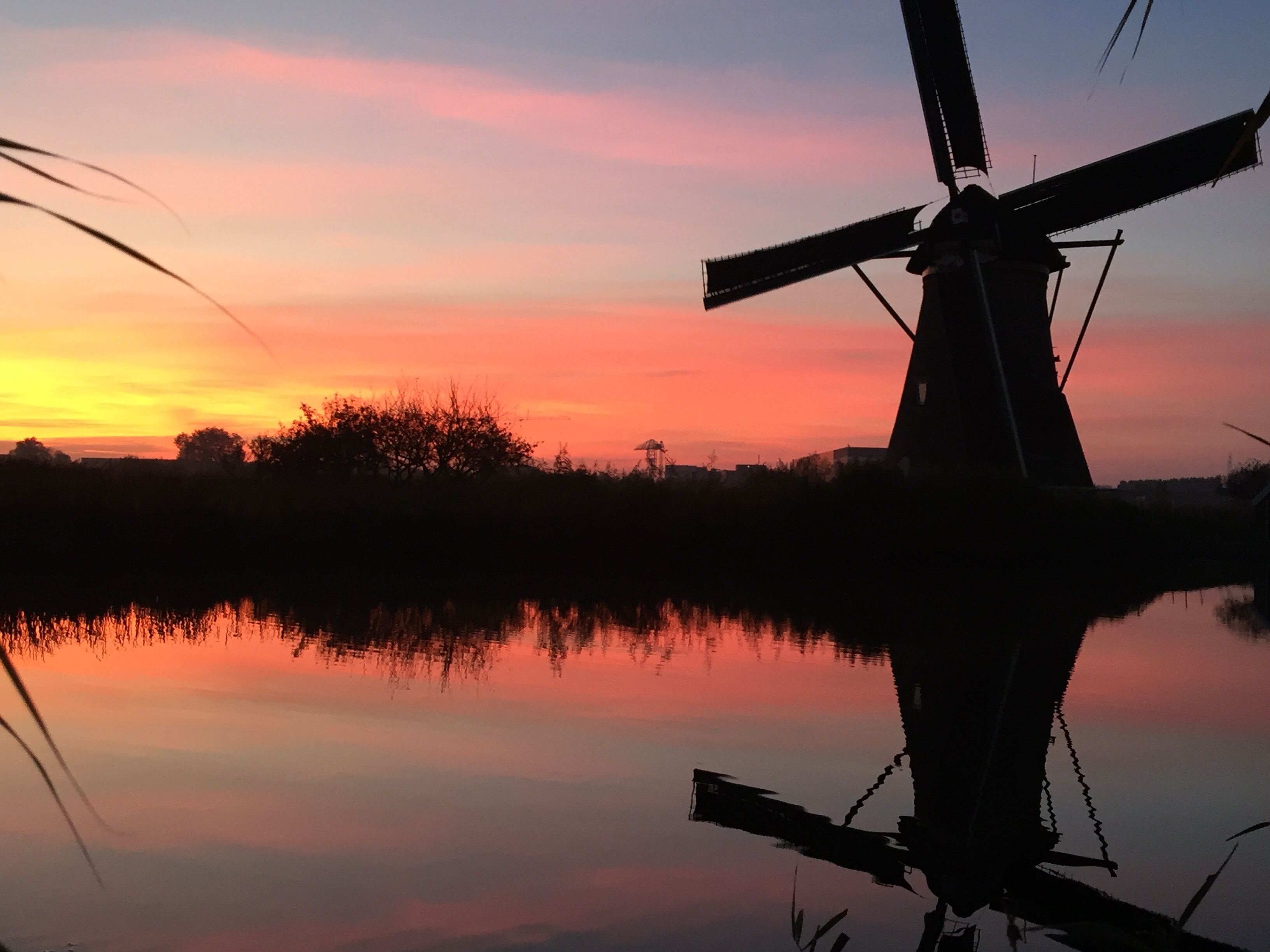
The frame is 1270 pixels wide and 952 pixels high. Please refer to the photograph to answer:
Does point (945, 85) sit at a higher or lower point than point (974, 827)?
higher

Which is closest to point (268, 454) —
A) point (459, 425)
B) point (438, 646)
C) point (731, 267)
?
point (459, 425)

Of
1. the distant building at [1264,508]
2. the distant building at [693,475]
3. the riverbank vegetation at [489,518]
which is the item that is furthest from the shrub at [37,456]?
the distant building at [1264,508]

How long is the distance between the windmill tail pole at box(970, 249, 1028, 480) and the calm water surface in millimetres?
12082

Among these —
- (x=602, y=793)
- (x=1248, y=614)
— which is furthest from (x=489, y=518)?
(x=602, y=793)

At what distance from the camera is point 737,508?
2333 centimetres

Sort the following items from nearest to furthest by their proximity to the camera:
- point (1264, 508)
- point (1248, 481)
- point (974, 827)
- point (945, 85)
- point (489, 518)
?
point (974, 827), point (489, 518), point (945, 85), point (1264, 508), point (1248, 481)

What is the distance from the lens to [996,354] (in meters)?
24.4

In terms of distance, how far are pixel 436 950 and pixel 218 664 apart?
734 cm

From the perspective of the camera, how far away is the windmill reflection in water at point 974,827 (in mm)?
5020

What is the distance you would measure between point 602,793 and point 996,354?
756 inches

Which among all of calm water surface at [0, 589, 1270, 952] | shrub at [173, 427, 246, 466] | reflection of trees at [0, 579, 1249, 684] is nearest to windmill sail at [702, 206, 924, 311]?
reflection of trees at [0, 579, 1249, 684]

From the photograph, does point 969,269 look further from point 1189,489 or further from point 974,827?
point 1189,489

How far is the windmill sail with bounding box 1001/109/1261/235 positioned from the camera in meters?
22.4

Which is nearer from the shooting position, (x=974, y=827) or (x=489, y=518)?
(x=974, y=827)
